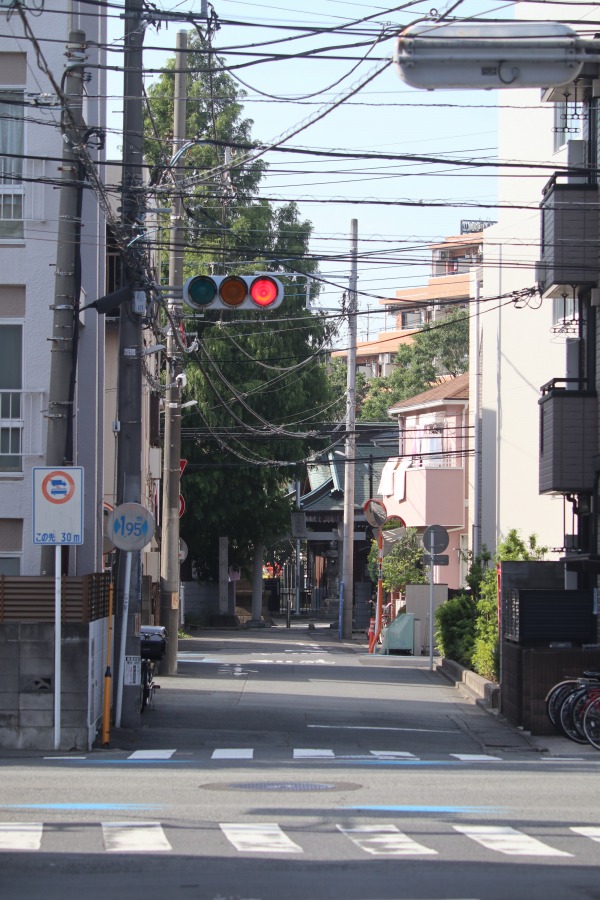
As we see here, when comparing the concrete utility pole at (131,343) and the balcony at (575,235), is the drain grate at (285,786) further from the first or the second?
the balcony at (575,235)

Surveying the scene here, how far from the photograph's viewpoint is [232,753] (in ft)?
52.2

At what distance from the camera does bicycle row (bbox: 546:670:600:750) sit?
54.3ft

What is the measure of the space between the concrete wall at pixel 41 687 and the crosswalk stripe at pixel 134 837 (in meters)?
5.85

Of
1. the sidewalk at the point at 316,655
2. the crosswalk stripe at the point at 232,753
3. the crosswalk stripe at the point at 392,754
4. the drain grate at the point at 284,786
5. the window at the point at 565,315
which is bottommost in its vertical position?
the sidewalk at the point at 316,655

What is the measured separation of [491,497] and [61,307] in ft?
63.2

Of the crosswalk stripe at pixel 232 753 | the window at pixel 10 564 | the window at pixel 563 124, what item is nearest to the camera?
the crosswalk stripe at pixel 232 753

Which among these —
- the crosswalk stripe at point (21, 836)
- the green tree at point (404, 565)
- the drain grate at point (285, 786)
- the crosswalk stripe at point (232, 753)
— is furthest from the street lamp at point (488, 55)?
the green tree at point (404, 565)

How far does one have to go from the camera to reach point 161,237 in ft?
103

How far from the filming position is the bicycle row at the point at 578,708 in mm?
16562

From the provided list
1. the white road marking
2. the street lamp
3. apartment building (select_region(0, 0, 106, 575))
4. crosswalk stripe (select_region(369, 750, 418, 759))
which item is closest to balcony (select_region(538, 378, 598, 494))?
the white road marking

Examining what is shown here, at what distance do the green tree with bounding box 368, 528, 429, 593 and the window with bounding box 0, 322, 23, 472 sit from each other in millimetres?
21398

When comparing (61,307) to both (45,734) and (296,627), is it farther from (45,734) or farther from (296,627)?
(296,627)

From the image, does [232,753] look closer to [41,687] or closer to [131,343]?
[41,687]

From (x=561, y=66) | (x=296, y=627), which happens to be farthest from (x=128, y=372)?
(x=296, y=627)
